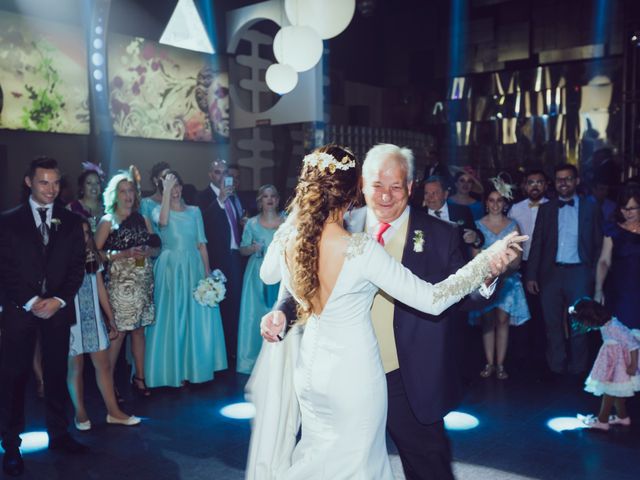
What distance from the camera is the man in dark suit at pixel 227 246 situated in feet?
18.9

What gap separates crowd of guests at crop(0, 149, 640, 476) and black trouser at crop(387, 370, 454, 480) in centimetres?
193

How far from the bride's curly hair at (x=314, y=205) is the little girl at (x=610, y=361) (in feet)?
7.71

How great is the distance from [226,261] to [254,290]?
1.89ft

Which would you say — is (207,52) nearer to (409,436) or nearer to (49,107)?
(49,107)

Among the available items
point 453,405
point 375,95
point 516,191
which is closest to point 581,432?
point 453,405

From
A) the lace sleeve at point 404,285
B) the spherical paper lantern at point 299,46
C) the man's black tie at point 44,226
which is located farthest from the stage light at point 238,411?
the spherical paper lantern at point 299,46

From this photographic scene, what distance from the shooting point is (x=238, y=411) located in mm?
4348

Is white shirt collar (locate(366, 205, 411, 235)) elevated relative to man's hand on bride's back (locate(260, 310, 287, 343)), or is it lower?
elevated

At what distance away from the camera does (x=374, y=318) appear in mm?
2506

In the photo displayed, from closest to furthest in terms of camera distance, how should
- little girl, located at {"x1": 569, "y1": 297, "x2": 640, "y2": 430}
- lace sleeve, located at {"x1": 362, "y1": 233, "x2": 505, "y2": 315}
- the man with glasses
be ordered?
lace sleeve, located at {"x1": 362, "y1": 233, "x2": 505, "y2": 315} < little girl, located at {"x1": 569, "y1": 297, "x2": 640, "y2": 430} < the man with glasses

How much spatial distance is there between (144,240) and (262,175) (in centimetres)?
615

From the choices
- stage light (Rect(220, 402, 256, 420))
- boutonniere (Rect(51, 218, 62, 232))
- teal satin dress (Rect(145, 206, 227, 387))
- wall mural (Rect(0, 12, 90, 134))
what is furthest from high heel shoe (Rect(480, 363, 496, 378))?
wall mural (Rect(0, 12, 90, 134))

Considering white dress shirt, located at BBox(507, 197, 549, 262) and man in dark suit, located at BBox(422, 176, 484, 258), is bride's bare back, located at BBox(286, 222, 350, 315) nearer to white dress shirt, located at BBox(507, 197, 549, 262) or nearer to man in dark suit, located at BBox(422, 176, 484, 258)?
man in dark suit, located at BBox(422, 176, 484, 258)

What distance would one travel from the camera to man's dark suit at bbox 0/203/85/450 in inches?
132
